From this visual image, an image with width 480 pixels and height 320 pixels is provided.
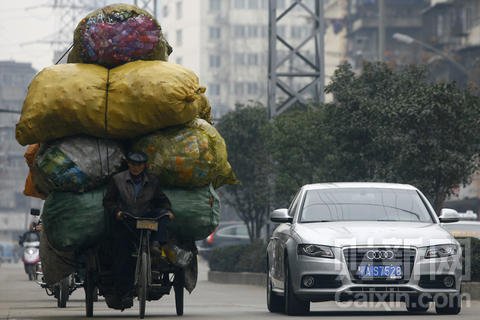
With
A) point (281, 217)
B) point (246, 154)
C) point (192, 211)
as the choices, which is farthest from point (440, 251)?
point (246, 154)

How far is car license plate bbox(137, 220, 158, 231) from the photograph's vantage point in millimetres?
15791

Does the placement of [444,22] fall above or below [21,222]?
above

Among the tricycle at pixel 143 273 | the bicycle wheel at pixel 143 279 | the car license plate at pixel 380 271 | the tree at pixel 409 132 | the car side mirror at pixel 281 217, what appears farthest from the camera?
the tree at pixel 409 132

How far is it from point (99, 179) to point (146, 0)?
42.1m

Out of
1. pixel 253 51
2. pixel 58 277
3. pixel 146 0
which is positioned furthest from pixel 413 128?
pixel 253 51

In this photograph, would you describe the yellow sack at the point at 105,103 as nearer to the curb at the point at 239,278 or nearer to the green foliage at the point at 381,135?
the green foliage at the point at 381,135

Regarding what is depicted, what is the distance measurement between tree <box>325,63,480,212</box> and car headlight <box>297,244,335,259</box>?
12.9 metres

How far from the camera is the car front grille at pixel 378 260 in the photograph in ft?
53.5

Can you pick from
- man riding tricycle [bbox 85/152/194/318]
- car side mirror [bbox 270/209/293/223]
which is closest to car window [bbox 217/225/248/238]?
car side mirror [bbox 270/209/293/223]

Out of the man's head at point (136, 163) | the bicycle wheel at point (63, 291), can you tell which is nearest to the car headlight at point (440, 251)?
the man's head at point (136, 163)

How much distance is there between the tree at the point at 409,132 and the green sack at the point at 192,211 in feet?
43.2

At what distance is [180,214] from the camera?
53.8 ft

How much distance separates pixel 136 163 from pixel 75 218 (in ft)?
2.89

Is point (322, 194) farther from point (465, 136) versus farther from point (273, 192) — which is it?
point (273, 192)
